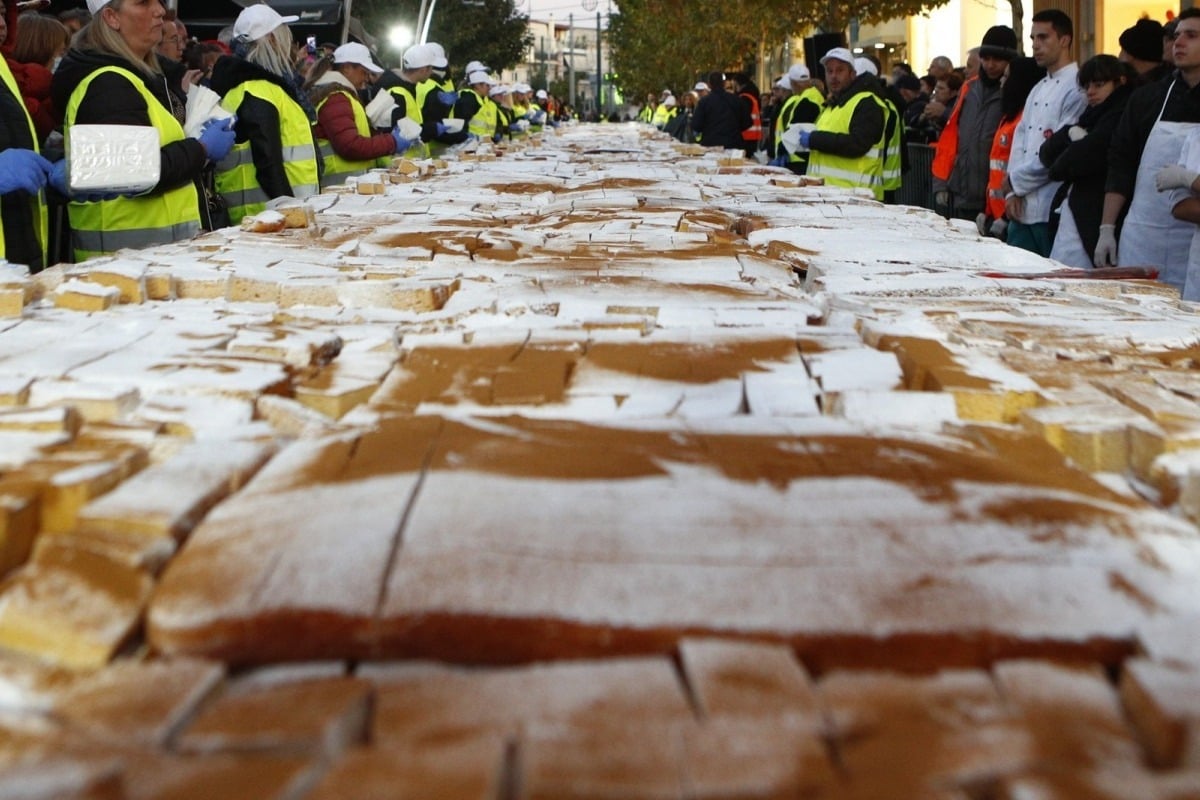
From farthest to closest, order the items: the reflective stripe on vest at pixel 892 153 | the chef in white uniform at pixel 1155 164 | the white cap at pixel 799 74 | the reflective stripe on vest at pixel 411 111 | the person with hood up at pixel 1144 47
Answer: the white cap at pixel 799 74 < the reflective stripe on vest at pixel 411 111 < the reflective stripe on vest at pixel 892 153 < the person with hood up at pixel 1144 47 < the chef in white uniform at pixel 1155 164

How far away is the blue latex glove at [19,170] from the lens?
422 cm

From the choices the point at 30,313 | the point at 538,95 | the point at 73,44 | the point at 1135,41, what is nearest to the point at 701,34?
the point at 538,95

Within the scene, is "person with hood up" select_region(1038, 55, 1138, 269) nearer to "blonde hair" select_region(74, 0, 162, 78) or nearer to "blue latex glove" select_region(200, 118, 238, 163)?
"blue latex glove" select_region(200, 118, 238, 163)

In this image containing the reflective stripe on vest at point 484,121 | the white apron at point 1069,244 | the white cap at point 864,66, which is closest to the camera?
the white apron at point 1069,244

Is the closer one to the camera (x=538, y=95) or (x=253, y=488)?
(x=253, y=488)

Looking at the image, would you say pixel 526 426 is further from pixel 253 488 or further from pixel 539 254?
pixel 539 254

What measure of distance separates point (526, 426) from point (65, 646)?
30.3 inches

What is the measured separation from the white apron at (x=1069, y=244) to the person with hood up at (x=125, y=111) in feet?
13.4

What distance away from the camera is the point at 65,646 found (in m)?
1.25

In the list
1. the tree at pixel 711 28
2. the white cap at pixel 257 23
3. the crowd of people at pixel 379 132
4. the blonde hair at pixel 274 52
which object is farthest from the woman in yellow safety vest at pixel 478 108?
the white cap at pixel 257 23

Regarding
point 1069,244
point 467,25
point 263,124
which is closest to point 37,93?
point 263,124

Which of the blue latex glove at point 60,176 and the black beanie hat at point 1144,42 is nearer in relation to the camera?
the blue latex glove at point 60,176

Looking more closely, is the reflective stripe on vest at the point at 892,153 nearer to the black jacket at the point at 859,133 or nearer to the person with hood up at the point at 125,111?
the black jacket at the point at 859,133

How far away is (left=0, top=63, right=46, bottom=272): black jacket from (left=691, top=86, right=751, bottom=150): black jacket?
1128cm
